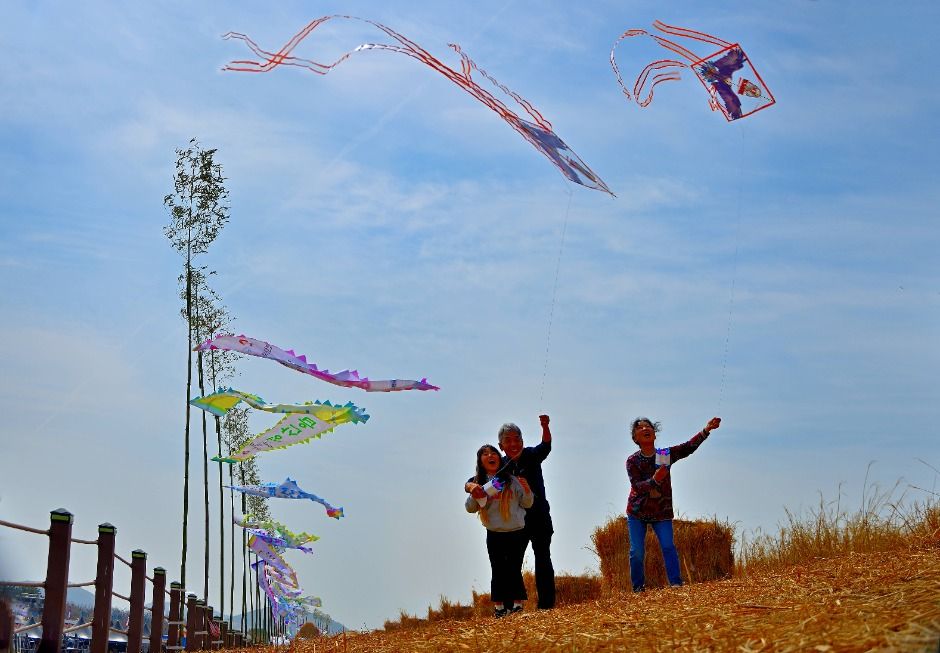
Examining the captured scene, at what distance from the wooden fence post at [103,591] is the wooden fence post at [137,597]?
1461mm

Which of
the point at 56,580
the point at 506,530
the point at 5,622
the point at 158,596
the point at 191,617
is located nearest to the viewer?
the point at 5,622

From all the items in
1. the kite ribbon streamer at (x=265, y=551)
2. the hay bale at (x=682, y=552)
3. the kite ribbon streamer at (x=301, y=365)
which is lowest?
the hay bale at (x=682, y=552)

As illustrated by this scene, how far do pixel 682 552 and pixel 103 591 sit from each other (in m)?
6.82

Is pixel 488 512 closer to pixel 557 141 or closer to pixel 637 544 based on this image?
pixel 637 544

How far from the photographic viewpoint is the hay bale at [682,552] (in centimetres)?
1273

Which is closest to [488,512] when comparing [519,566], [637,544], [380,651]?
[519,566]

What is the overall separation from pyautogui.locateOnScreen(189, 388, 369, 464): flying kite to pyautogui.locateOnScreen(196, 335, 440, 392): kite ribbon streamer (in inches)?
53.9

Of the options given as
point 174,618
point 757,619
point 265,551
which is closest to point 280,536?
point 265,551

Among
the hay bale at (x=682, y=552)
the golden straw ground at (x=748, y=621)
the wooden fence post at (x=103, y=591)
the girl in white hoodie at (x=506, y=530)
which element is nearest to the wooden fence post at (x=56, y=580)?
the wooden fence post at (x=103, y=591)

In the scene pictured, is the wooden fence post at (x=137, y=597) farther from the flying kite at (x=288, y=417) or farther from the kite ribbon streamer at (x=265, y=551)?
the kite ribbon streamer at (x=265, y=551)

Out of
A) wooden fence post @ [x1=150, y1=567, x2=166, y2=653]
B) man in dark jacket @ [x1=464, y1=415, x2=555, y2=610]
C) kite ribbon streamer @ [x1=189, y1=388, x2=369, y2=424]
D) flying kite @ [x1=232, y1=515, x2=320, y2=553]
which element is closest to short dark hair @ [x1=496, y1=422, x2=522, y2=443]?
man in dark jacket @ [x1=464, y1=415, x2=555, y2=610]

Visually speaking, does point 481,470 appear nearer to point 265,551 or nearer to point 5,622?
point 5,622

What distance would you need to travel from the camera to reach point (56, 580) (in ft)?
28.8

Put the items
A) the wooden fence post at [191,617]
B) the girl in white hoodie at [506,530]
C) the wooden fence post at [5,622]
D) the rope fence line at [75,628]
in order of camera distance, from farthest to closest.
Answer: the wooden fence post at [191,617] < the rope fence line at [75,628] < the girl in white hoodie at [506,530] < the wooden fence post at [5,622]
